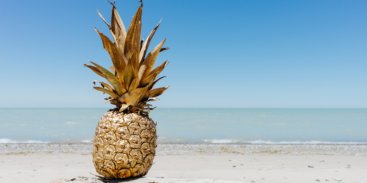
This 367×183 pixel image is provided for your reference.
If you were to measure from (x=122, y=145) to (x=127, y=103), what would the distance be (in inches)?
26.9

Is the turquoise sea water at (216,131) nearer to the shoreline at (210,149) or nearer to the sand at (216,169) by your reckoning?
the shoreline at (210,149)

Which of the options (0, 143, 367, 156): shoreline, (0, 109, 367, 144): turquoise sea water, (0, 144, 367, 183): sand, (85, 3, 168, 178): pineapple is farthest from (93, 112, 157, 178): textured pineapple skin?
(0, 109, 367, 144): turquoise sea water

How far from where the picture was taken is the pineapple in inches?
217

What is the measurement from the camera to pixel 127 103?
575cm

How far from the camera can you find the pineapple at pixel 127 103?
18.1 feet

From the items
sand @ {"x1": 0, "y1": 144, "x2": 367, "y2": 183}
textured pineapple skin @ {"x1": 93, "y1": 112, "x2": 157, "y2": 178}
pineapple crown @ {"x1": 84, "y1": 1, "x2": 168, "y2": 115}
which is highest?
pineapple crown @ {"x1": 84, "y1": 1, "x2": 168, "y2": 115}

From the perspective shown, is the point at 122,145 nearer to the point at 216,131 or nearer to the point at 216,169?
the point at 216,169

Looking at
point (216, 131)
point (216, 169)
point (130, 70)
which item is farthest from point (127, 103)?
point (216, 131)

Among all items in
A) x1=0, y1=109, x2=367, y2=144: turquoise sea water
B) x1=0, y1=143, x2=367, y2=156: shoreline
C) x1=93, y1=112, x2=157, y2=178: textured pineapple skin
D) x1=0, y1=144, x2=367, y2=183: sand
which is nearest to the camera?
x1=93, y1=112, x2=157, y2=178: textured pineapple skin

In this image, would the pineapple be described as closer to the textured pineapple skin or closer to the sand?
the textured pineapple skin

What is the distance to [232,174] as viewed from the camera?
11.3 metres

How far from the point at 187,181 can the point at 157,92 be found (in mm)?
1504

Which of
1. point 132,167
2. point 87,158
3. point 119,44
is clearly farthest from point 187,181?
point 87,158

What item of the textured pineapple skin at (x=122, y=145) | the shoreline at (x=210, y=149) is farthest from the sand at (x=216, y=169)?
the textured pineapple skin at (x=122, y=145)
